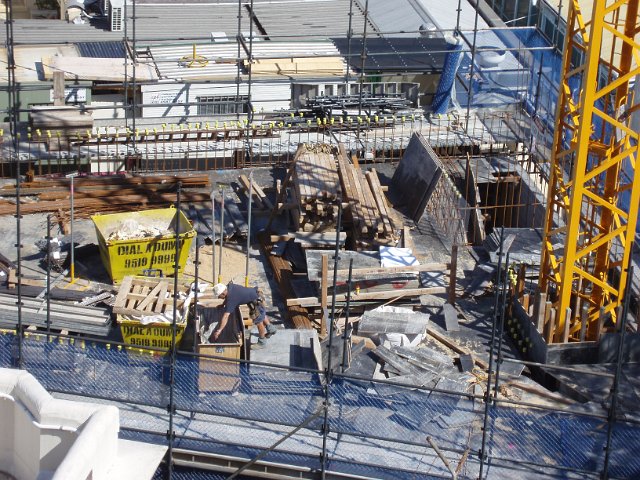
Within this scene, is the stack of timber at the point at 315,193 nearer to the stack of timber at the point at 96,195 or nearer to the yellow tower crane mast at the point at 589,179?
the stack of timber at the point at 96,195

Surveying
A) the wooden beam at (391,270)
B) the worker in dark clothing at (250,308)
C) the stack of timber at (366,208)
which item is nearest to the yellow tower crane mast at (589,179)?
the wooden beam at (391,270)

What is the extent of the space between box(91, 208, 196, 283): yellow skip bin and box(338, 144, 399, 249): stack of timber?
125 inches

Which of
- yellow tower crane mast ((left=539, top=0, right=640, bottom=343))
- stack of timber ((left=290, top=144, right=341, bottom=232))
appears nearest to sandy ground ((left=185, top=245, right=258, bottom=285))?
stack of timber ((left=290, top=144, right=341, bottom=232))

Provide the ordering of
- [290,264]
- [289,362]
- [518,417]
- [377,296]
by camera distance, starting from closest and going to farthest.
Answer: [518,417] → [289,362] → [377,296] → [290,264]

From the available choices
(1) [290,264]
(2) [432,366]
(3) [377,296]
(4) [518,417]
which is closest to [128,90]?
(1) [290,264]

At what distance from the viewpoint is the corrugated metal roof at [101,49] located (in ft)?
110

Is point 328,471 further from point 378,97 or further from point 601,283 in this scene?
point 378,97

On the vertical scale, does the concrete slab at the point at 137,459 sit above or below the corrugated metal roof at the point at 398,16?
below

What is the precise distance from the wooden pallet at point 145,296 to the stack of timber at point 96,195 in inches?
151

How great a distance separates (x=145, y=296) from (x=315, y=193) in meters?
4.28

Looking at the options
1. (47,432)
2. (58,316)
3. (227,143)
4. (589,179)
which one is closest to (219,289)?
(58,316)

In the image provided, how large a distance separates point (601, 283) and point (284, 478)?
6.39m

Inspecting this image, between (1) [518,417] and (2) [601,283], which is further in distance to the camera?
(2) [601,283]

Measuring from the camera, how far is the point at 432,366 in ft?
68.1
